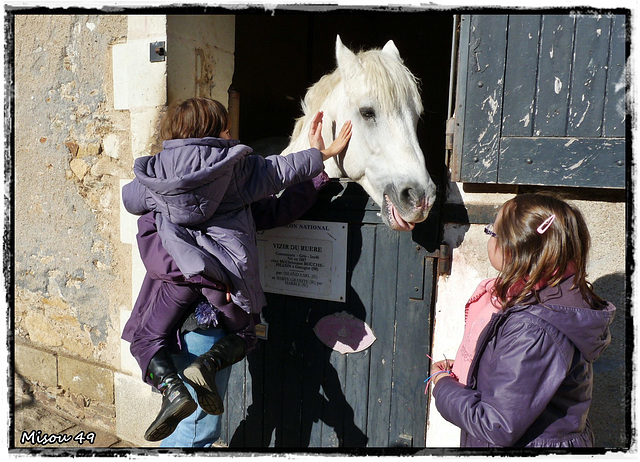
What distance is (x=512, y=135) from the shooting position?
2.06 meters

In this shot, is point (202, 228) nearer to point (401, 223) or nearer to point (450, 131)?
point (401, 223)

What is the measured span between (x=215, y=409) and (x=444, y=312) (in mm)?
1185

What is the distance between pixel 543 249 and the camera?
1.44 m

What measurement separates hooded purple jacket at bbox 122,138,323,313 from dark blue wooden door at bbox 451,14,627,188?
752 millimetres

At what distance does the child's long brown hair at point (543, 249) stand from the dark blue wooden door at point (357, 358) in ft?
2.68

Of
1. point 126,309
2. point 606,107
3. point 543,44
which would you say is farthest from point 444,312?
point 126,309

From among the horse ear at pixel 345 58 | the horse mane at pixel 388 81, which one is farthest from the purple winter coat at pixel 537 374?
the horse ear at pixel 345 58

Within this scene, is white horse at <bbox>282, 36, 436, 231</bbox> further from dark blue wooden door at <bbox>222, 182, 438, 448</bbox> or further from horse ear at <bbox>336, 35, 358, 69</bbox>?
dark blue wooden door at <bbox>222, 182, 438, 448</bbox>

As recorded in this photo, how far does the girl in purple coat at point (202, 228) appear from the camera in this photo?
6.06 feet

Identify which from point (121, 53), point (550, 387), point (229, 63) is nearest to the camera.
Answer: point (550, 387)

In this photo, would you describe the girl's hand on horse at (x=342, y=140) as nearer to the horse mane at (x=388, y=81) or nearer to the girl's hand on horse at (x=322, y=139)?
the girl's hand on horse at (x=322, y=139)

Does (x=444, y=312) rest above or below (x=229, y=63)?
below

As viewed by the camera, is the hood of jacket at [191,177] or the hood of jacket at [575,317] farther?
the hood of jacket at [191,177]

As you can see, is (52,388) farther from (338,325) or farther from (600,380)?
(600,380)
